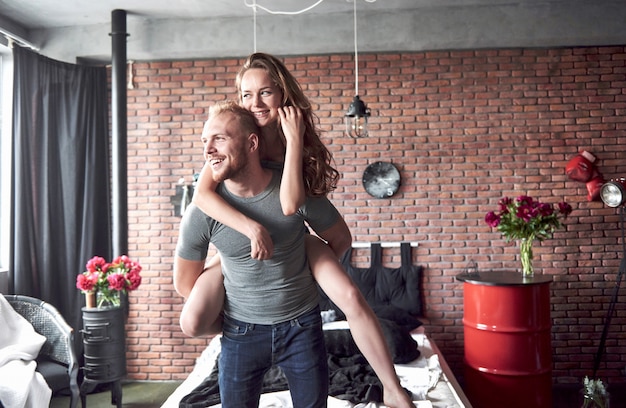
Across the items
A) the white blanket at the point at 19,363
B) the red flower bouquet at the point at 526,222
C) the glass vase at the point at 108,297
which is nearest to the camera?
the white blanket at the point at 19,363

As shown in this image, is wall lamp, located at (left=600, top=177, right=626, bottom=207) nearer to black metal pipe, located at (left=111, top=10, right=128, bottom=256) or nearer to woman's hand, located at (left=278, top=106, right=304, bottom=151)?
woman's hand, located at (left=278, top=106, right=304, bottom=151)

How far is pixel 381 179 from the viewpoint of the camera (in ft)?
17.0

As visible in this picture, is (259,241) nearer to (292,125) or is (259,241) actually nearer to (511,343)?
(292,125)

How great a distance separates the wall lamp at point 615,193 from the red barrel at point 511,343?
36.7 inches

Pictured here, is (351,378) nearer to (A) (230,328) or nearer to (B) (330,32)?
(A) (230,328)

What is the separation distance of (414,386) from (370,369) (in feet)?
1.01

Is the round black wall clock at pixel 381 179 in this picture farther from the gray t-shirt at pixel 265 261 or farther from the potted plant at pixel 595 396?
the gray t-shirt at pixel 265 261

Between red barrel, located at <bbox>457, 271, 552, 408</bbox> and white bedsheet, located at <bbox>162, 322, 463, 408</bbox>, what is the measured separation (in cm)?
46

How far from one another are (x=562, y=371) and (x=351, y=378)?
114 inches

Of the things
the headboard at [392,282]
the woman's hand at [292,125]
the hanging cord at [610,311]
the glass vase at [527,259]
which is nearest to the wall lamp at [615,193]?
the hanging cord at [610,311]

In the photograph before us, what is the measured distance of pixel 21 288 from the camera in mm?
4531

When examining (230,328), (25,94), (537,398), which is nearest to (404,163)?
(537,398)

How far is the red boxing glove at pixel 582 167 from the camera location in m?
4.94

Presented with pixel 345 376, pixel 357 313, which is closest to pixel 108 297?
pixel 345 376
